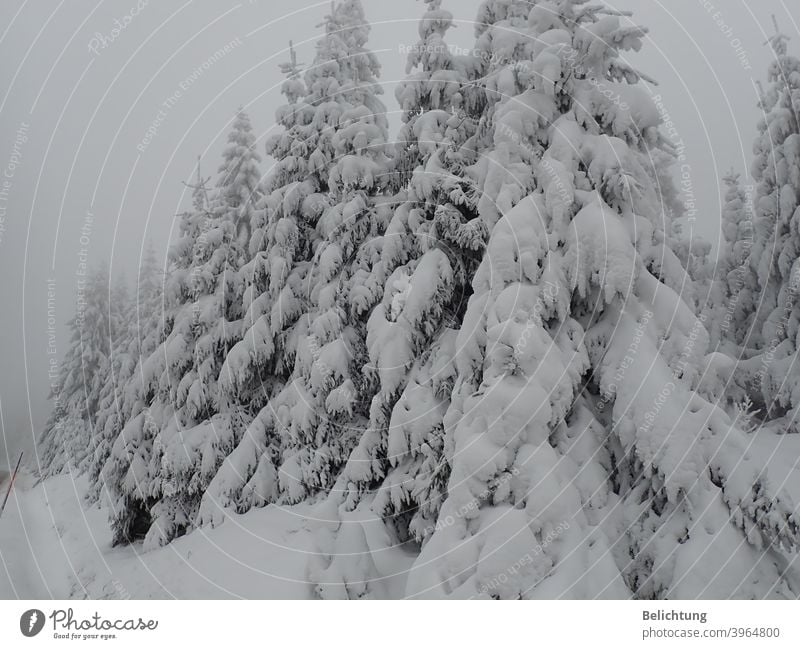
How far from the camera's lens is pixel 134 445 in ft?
45.8

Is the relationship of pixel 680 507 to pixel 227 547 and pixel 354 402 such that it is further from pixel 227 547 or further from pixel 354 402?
pixel 227 547

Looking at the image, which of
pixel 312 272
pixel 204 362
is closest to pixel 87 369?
pixel 204 362

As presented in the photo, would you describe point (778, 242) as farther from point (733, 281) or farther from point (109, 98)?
point (109, 98)

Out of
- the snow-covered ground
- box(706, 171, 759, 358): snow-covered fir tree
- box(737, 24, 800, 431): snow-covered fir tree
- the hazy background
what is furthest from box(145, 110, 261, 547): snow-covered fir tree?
box(706, 171, 759, 358): snow-covered fir tree

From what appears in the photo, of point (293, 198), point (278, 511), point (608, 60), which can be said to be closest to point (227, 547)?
point (278, 511)

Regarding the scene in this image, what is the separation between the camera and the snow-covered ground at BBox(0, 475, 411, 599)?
315 inches

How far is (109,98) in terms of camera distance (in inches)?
381

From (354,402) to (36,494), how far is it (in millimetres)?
5689

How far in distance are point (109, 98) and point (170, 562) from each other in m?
8.21

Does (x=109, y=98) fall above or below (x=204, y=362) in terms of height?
above

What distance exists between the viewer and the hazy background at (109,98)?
8562 mm

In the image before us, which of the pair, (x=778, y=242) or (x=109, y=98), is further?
(x=778, y=242)

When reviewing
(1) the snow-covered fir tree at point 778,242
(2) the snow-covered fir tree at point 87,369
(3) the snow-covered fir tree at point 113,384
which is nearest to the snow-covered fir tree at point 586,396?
(1) the snow-covered fir tree at point 778,242

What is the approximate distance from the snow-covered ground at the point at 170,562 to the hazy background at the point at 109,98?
1.39 m
